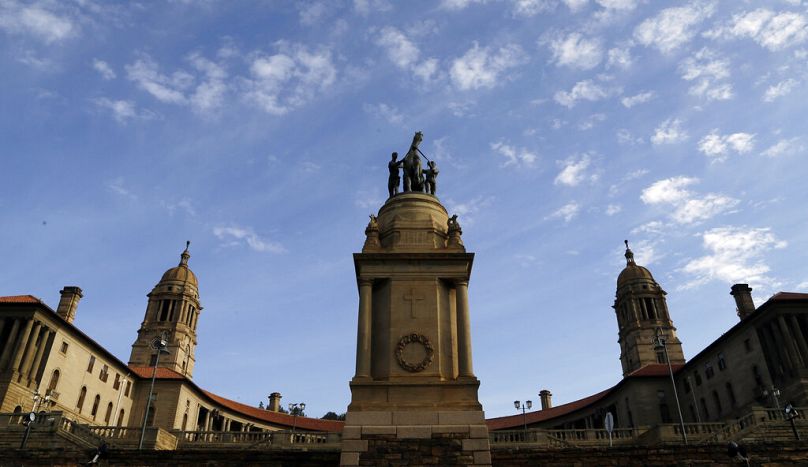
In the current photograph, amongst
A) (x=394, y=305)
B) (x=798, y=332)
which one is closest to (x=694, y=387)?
(x=798, y=332)

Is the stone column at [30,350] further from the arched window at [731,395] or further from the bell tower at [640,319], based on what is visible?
the bell tower at [640,319]

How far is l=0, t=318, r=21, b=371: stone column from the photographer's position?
4892 centimetres

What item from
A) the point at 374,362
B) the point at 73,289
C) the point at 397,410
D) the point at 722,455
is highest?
the point at 73,289

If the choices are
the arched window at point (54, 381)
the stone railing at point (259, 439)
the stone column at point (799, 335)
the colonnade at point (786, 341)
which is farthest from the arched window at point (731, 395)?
the arched window at point (54, 381)

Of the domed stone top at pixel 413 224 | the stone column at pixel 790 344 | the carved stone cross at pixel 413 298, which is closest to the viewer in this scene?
the carved stone cross at pixel 413 298

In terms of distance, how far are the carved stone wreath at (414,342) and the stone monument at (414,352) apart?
1.4 inches

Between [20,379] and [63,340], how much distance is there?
574cm

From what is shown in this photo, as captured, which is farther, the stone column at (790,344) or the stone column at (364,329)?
the stone column at (790,344)

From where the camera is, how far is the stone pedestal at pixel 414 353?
61.2ft

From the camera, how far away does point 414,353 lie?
20891 mm

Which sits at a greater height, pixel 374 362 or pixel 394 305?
pixel 394 305

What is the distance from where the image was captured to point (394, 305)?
856 inches

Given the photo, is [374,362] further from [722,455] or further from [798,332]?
[798,332]

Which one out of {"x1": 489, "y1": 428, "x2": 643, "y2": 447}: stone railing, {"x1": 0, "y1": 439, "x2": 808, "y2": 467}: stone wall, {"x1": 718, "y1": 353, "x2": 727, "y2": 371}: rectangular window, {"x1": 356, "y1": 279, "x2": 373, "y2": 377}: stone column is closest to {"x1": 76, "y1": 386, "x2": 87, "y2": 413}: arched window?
{"x1": 0, "y1": 439, "x2": 808, "y2": 467}: stone wall
